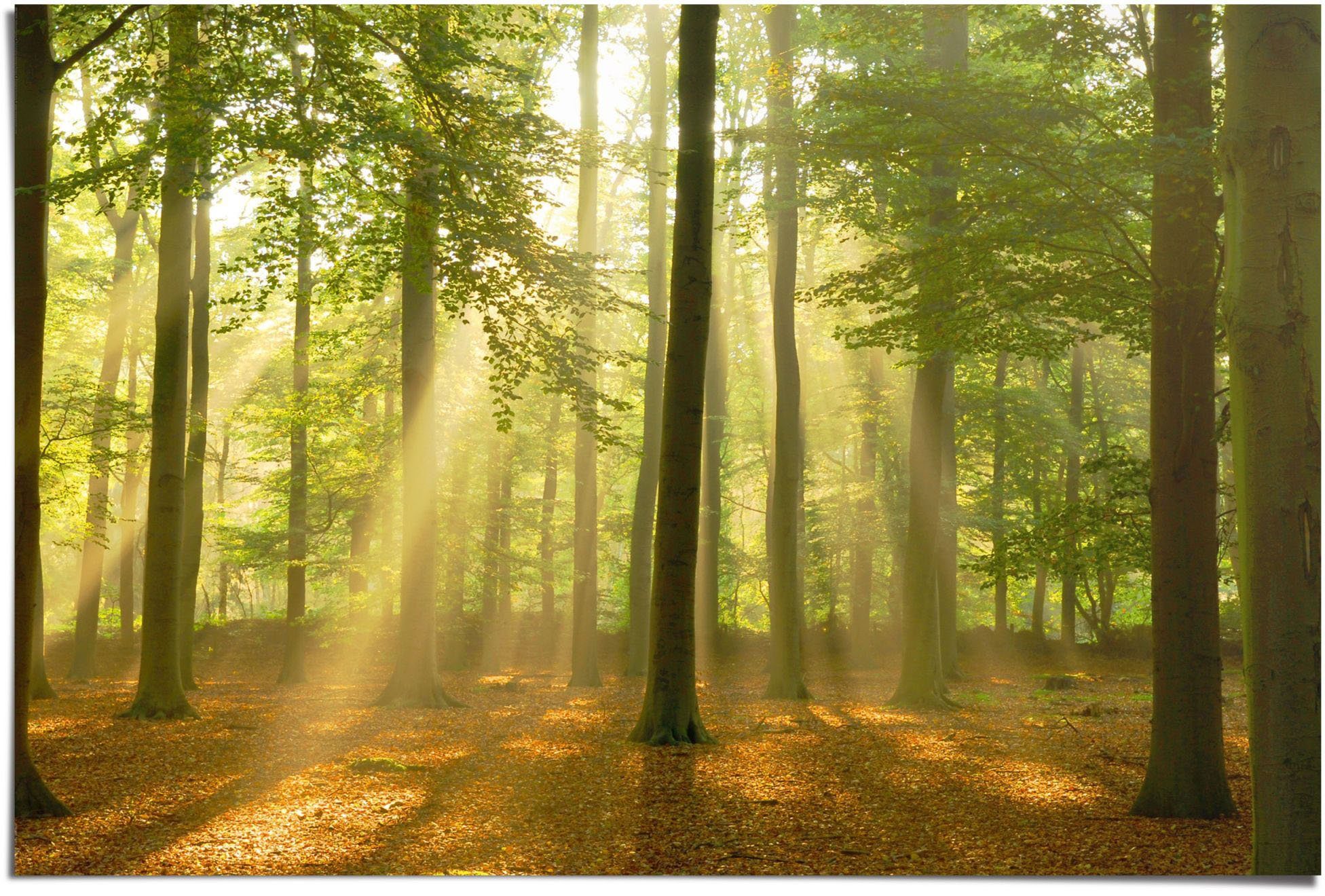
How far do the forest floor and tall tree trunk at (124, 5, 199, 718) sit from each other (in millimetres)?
513

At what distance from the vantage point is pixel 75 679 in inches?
682

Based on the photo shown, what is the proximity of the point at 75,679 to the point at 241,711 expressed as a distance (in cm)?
727

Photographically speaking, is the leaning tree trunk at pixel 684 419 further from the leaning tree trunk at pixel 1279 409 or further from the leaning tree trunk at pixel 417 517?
the leaning tree trunk at pixel 1279 409

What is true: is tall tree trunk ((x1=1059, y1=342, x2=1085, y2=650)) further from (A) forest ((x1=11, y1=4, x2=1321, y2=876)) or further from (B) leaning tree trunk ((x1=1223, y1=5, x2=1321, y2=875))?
(B) leaning tree trunk ((x1=1223, y1=5, x2=1321, y2=875))

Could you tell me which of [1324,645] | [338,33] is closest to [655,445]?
[338,33]

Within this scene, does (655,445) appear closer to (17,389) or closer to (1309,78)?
(17,389)

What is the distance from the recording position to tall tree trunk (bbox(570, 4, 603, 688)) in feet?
54.0

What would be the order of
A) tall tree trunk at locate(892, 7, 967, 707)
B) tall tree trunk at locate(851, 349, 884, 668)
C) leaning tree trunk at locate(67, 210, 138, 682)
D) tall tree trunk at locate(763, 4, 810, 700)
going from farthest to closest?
tall tree trunk at locate(851, 349, 884, 668)
leaning tree trunk at locate(67, 210, 138, 682)
tall tree trunk at locate(763, 4, 810, 700)
tall tree trunk at locate(892, 7, 967, 707)

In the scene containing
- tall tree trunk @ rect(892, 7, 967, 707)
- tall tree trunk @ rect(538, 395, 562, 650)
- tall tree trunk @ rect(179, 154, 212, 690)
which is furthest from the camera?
tall tree trunk @ rect(538, 395, 562, 650)

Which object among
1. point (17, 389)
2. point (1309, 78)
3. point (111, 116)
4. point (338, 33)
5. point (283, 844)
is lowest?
point (283, 844)

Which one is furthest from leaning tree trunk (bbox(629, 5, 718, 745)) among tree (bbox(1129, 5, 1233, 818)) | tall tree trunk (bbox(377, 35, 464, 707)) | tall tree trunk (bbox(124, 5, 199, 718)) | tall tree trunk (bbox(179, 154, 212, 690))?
tall tree trunk (bbox(179, 154, 212, 690))

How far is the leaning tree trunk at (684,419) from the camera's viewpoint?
847cm

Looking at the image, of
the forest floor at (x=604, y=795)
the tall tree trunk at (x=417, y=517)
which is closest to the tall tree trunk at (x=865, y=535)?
the forest floor at (x=604, y=795)

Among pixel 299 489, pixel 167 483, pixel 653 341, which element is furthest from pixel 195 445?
pixel 653 341
